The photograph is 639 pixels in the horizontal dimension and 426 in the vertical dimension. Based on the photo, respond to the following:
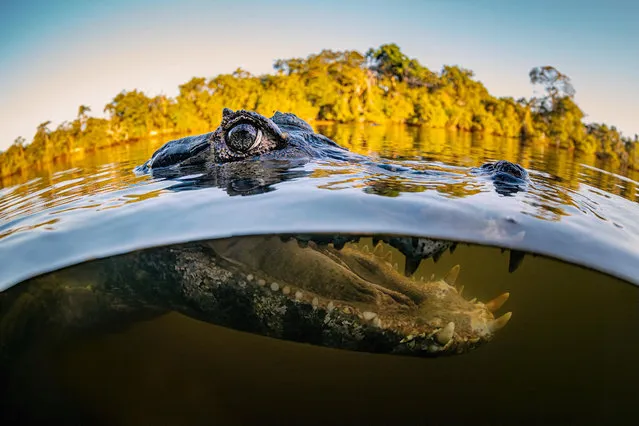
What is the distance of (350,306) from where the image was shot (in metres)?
2.83

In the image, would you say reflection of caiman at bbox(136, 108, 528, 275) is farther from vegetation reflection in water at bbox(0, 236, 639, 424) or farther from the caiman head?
vegetation reflection in water at bbox(0, 236, 639, 424)

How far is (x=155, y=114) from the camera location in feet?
54.4

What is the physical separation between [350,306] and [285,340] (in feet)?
1.76

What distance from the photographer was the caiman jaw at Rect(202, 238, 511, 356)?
2.79 m

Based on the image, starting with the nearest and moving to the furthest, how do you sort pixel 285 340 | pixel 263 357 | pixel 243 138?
pixel 285 340 → pixel 263 357 → pixel 243 138

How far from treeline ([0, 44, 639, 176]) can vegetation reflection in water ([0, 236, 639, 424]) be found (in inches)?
289

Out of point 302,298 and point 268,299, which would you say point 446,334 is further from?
point 268,299

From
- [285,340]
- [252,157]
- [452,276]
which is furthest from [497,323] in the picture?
[252,157]

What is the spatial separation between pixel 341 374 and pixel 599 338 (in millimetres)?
2827

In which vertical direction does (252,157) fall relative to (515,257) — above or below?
above

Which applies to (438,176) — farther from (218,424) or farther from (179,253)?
(218,424)

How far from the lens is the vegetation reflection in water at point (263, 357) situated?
9.84ft

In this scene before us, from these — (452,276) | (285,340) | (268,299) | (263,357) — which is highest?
(268,299)

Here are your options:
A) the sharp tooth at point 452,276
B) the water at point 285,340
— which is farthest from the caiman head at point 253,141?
the sharp tooth at point 452,276
